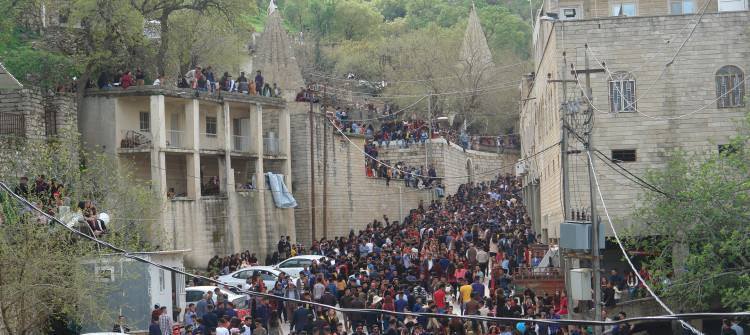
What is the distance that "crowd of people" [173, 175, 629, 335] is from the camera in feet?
56.9

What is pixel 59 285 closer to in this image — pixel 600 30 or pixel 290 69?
pixel 600 30

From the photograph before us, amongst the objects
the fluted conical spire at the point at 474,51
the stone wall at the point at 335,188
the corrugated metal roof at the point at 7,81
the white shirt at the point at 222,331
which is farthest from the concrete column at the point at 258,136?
the fluted conical spire at the point at 474,51

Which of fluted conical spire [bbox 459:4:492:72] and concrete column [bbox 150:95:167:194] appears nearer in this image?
concrete column [bbox 150:95:167:194]

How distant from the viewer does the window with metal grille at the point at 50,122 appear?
31953 millimetres

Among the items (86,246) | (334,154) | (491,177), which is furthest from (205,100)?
(491,177)

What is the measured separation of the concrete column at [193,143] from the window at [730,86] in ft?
68.6

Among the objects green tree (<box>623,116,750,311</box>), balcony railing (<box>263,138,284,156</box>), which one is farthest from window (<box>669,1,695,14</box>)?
balcony railing (<box>263,138,284,156</box>)

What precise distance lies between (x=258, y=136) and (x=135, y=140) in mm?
5991

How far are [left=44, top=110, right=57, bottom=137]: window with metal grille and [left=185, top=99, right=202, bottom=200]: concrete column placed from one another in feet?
21.2

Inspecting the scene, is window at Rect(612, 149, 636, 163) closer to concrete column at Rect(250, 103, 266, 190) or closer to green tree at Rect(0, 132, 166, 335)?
green tree at Rect(0, 132, 166, 335)

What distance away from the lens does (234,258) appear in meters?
32.4

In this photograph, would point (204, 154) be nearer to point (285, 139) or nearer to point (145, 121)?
point (145, 121)

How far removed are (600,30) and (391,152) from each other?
91.5 ft

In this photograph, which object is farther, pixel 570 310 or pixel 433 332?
pixel 570 310
